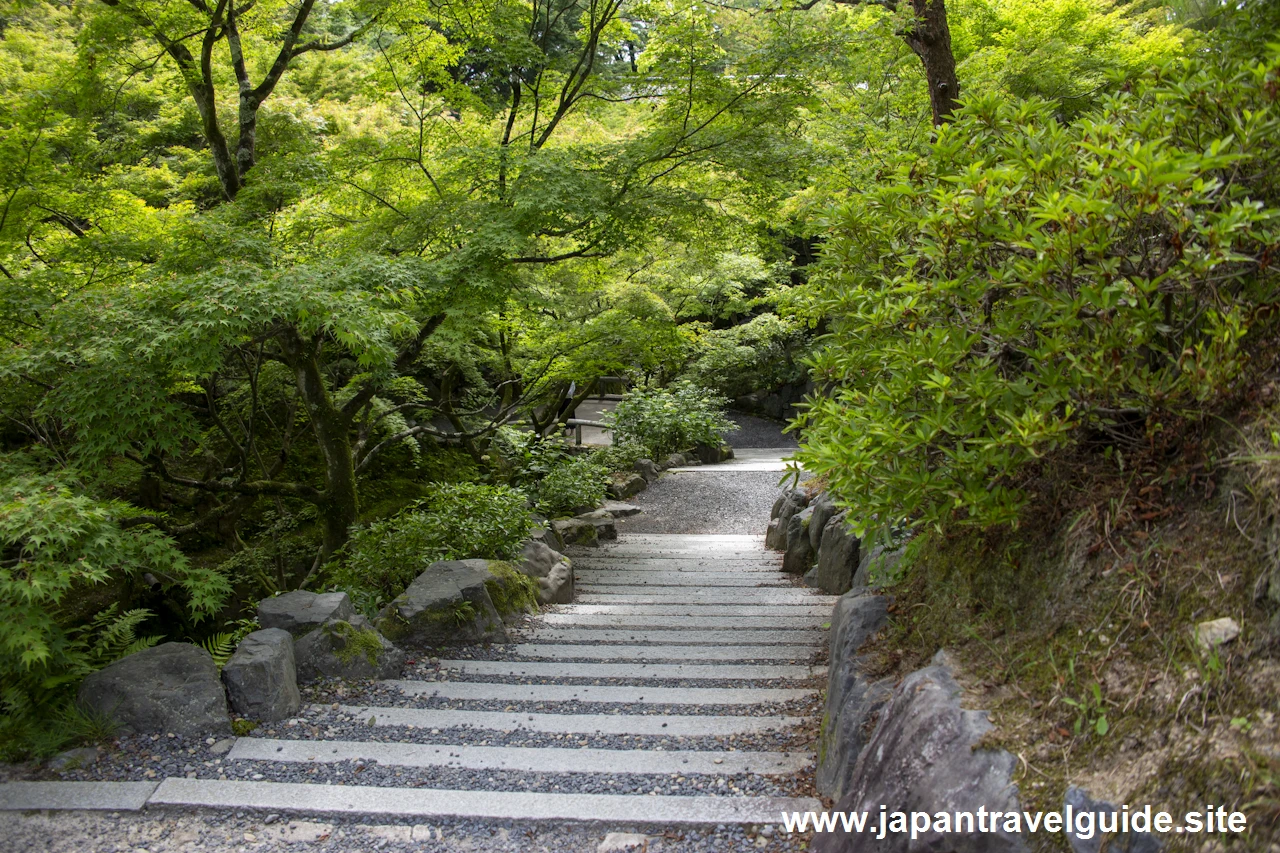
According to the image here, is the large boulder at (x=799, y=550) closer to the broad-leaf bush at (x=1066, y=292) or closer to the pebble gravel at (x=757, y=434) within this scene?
the broad-leaf bush at (x=1066, y=292)

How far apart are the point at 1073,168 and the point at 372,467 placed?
9800mm

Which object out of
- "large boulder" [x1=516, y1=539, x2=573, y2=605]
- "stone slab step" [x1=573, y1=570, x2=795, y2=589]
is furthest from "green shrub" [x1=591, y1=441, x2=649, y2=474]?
"large boulder" [x1=516, y1=539, x2=573, y2=605]

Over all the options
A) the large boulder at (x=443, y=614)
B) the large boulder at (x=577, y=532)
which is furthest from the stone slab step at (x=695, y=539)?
the large boulder at (x=443, y=614)

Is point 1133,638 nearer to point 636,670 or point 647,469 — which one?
point 636,670

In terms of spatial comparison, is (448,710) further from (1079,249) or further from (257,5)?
(257,5)

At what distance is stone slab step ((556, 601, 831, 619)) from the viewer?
561 centimetres

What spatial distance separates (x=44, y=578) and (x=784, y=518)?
6674 millimetres

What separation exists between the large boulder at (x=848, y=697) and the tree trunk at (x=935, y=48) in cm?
315

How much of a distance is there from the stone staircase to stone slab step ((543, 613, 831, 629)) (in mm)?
23

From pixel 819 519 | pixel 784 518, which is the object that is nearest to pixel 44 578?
pixel 819 519

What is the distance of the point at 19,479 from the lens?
3301 mm

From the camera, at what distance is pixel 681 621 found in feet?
18.2

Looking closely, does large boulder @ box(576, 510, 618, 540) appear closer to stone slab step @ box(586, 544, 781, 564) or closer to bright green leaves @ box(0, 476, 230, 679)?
stone slab step @ box(586, 544, 781, 564)

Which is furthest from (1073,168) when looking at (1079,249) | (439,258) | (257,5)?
(257,5)
